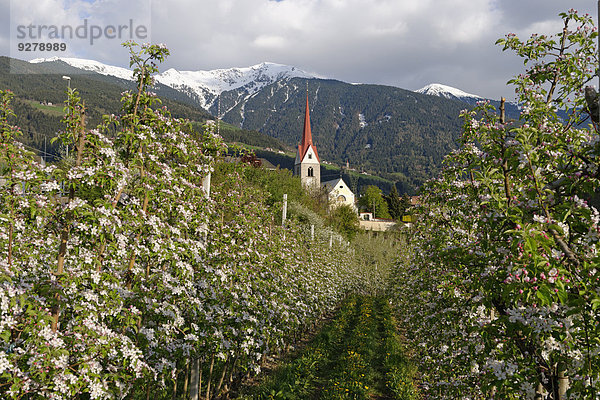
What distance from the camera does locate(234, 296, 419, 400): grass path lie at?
25.2ft

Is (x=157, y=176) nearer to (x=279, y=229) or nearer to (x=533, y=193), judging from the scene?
(x=533, y=193)

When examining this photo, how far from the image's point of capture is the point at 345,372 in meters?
8.96

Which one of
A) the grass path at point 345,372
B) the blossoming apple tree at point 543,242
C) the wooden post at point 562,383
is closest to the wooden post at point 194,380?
the grass path at point 345,372

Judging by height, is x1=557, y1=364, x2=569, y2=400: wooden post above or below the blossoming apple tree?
below

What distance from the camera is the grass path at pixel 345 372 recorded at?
768 centimetres

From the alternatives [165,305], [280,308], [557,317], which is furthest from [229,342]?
[557,317]

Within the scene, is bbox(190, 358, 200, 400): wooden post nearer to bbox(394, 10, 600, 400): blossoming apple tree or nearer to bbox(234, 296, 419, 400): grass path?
bbox(234, 296, 419, 400): grass path

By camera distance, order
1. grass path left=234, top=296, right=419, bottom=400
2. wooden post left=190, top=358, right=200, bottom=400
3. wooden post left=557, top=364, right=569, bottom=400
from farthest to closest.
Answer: grass path left=234, top=296, right=419, bottom=400 < wooden post left=190, top=358, right=200, bottom=400 < wooden post left=557, top=364, right=569, bottom=400

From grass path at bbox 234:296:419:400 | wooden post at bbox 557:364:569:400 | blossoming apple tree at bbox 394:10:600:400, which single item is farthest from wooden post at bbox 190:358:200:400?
wooden post at bbox 557:364:569:400

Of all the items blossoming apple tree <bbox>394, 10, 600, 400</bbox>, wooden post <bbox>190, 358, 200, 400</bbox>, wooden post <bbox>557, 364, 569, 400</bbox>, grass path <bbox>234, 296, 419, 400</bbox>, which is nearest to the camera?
blossoming apple tree <bbox>394, 10, 600, 400</bbox>

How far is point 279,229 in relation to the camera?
35.1 feet

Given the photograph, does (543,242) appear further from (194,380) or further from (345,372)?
(345,372)

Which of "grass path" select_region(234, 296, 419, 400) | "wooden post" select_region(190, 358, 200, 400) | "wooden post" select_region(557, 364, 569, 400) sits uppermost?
"wooden post" select_region(557, 364, 569, 400)

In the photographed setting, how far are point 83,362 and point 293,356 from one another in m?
8.61
